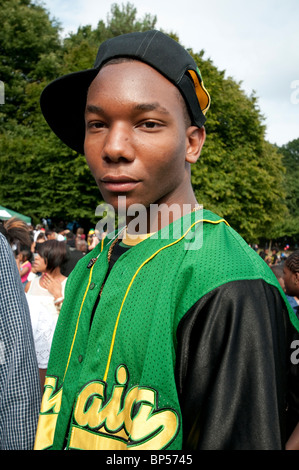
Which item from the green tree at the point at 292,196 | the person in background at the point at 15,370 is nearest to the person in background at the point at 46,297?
the person in background at the point at 15,370

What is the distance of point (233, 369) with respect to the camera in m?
1.03

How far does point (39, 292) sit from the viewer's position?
454cm

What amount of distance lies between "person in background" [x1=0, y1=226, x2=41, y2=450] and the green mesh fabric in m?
0.12

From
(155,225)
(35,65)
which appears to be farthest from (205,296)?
(35,65)

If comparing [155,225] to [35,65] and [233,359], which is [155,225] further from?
[35,65]

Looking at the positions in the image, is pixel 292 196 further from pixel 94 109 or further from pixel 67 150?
pixel 94 109

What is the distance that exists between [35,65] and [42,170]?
8.19 m

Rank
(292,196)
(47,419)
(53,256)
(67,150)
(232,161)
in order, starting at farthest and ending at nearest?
1. (292,196)
2. (232,161)
3. (67,150)
4. (53,256)
5. (47,419)

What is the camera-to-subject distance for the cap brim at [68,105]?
5.08 ft

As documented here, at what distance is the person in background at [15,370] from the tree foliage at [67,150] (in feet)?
59.4

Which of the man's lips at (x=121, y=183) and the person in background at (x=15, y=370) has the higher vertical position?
the man's lips at (x=121, y=183)

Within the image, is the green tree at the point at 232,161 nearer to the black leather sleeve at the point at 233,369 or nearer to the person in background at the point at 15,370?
the person in background at the point at 15,370
